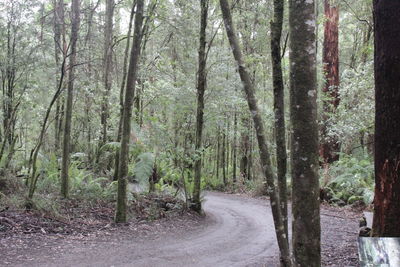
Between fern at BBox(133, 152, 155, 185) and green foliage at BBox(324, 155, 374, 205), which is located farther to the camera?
green foliage at BBox(324, 155, 374, 205)

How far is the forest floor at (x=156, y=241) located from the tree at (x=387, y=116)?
7.92 feet

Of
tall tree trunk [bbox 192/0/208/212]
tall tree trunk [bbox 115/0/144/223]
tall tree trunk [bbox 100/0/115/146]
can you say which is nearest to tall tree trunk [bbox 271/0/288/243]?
tall tree trunk [bbox 115/0/144/223]

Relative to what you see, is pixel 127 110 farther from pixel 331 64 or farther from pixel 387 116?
pixel 331 64

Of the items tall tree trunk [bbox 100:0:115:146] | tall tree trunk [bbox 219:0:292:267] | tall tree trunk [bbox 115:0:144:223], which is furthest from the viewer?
tall tree trunk [bbox 100:0:115:146]

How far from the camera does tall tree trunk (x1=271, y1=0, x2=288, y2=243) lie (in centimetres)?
539

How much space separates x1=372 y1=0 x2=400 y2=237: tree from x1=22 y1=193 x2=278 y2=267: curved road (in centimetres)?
299

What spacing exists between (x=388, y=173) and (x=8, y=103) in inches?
488

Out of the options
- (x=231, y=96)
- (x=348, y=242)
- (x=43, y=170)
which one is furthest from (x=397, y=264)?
(x=231, y=96)

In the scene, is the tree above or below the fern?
above

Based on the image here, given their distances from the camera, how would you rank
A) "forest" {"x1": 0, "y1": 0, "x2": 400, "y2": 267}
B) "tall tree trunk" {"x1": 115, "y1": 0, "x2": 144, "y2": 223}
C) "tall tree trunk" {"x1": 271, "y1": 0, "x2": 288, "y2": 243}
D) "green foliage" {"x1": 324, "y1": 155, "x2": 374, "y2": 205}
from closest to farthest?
"forest" {"x1": 0, "y1": 0, "x2": 400, "y2": 267}, "tall tree trunk" {"x1": 271, "y1": 0, "x2": 288, "y2": 243}, "tall tree trunk" {"x1": 115, "y1": 0, "x2": 144, "y2": 223}, "green foliage" {"x1": 324, "y1": 155, "x2": 374, "y2": 205}

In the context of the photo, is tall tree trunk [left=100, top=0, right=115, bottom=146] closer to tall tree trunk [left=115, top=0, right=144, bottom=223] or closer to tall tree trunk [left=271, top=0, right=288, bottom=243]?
tall tree trunk [left=115, top=0, right=144, bottom=223]

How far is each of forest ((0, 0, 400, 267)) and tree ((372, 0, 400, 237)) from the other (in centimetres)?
1

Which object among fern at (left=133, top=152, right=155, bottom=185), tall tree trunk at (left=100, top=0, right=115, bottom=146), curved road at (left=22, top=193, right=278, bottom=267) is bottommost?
curved road at (left=22, top=193, right=278, bottom=267)

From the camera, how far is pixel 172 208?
38.4 ft
